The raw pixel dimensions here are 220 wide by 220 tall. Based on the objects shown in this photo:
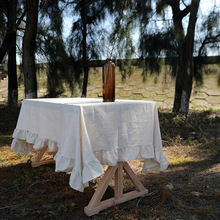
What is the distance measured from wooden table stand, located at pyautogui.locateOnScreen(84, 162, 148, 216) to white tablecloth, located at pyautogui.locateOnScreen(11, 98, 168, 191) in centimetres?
11

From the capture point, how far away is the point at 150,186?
5.71ft

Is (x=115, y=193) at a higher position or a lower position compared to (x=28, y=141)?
lower

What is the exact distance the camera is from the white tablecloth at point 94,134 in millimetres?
1221

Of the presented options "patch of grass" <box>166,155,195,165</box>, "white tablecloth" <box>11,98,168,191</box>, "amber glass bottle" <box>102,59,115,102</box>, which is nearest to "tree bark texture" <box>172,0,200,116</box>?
"patch of grass" <box>166,155,195,165</box>

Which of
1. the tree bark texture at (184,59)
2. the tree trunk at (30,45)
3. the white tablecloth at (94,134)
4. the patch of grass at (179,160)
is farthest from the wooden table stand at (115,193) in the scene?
the tree trunk at (30,45)

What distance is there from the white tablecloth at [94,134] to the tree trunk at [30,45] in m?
2.58

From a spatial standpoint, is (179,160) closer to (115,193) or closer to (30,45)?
(115,193)

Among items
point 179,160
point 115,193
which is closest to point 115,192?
point 115,193

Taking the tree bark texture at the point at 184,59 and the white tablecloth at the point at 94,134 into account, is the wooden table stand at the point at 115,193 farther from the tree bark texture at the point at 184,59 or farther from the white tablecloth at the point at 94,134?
the tree bark texture at the point at 184,59

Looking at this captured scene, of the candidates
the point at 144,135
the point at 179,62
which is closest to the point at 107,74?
the point at 144,135

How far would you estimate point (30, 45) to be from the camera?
401cm

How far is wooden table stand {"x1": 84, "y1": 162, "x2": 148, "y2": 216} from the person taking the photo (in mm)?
1366

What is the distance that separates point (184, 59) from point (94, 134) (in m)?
3.62

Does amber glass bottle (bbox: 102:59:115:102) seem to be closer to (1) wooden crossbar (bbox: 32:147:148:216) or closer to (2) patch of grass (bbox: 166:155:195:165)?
(1) wooden crossbar (bbox: 32:147:148:216)
